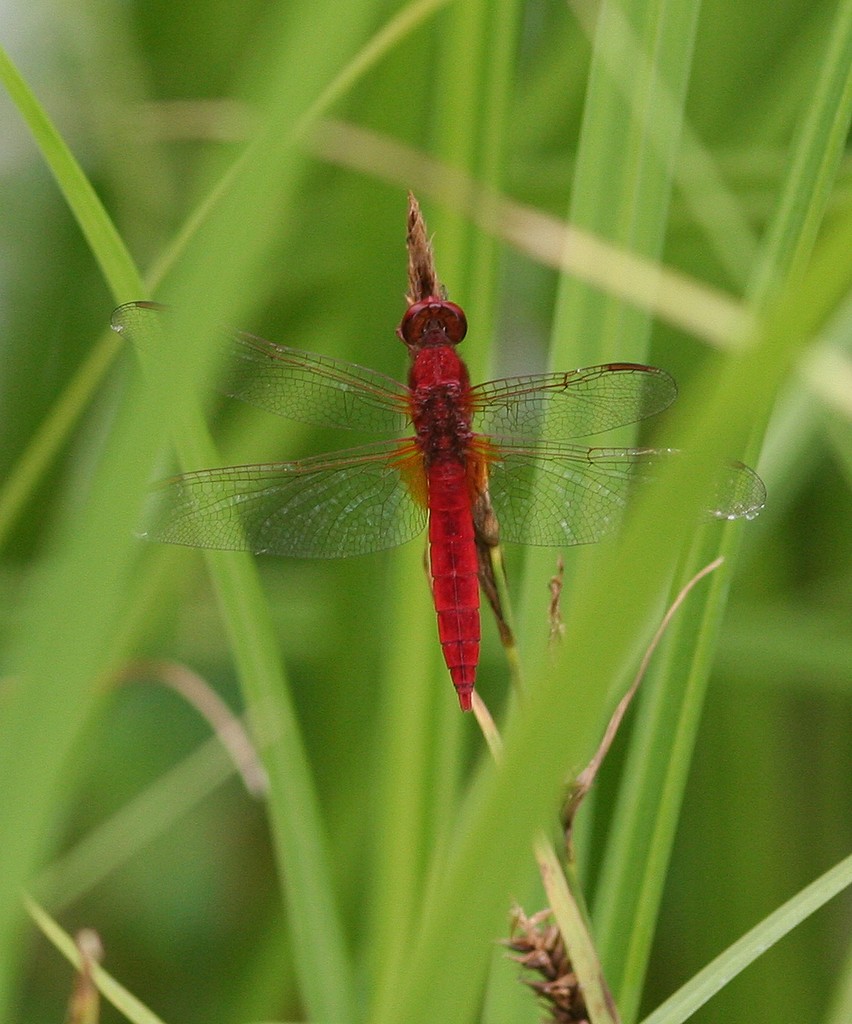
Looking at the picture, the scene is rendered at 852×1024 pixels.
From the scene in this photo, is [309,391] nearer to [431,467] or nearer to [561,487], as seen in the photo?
[431,467]

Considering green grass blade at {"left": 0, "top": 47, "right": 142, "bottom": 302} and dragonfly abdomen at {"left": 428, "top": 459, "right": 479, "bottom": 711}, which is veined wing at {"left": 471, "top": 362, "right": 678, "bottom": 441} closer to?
dragonfly abdomen at {"left": 428, "top": 459, "right": 479, "bottom": 711}

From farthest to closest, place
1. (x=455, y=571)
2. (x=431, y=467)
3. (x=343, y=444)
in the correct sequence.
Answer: (x=343, y=444)
(x=431, y=467)
(x=455, y=571)

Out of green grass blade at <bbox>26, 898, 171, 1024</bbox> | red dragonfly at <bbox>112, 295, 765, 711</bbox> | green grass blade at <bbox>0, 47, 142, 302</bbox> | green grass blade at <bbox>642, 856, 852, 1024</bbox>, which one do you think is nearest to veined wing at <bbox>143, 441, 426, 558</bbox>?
red dragonfly at <bbox>112, 295, 765, 711</bbox>

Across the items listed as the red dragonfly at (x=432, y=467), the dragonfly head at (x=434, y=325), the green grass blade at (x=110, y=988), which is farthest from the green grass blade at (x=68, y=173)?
the green grass blade at (x=110, y=988)

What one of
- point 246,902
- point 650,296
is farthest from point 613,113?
point 246,902

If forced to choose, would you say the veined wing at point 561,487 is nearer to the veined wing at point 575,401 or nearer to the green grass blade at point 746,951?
the veined wing at point 575,401

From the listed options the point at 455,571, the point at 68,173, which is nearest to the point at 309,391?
the point at 455,571

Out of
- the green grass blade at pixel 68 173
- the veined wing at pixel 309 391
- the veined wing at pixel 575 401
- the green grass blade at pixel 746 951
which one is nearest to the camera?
the green grass blade at pixel 746 951
